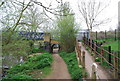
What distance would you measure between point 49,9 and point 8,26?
370cm

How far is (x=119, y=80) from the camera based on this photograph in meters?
4.03

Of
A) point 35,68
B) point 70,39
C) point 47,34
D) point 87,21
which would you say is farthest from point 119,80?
point 47,34

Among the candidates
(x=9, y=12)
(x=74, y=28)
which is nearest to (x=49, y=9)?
(x=9, y=12)

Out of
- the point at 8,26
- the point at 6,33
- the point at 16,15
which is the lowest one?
the point at 6,33

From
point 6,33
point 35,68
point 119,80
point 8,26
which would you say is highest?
point 8,26

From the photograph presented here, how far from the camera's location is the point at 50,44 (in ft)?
52.1

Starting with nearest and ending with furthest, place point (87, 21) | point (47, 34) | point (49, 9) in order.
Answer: point (49, 9) < point (87, 21) < point (47, 34)

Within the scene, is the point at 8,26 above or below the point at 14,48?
above

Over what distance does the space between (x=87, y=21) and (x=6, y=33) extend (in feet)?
34.0

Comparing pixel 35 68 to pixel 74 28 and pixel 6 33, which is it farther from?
pixel 74 28

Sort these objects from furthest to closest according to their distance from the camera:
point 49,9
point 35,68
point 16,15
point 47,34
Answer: point 47,34, point 35,68, point 16,15, point 49,9

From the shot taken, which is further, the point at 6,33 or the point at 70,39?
the point at 70,39

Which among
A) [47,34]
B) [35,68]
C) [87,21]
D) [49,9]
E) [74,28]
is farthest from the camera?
[47,34]

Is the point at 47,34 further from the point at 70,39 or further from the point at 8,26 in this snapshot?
the point at 8,26
